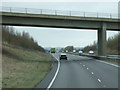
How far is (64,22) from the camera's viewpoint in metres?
43.7

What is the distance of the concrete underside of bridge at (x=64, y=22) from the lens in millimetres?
39500

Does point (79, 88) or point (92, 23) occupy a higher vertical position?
point (92, 23)

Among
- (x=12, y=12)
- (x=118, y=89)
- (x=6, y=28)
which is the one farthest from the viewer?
(x=6, y=28)

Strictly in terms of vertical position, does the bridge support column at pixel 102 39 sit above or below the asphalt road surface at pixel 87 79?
above

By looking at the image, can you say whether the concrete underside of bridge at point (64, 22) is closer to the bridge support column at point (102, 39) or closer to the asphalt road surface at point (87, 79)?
the bridge support column at point (102, 39)

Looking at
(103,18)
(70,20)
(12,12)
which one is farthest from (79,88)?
(103,18)

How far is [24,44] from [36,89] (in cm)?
8183

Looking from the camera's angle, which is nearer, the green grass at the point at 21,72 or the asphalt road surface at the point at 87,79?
the asphalt road surface at the point at 87,79

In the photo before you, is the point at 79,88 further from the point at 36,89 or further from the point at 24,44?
the point at 24,44

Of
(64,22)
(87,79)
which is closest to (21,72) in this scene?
(87,79)

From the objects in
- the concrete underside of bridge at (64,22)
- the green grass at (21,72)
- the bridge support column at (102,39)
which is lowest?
the green grass at (21,72)

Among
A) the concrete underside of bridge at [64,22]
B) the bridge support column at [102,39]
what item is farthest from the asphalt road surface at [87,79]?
the bridge support column at [102,39]

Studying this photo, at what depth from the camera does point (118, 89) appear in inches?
472

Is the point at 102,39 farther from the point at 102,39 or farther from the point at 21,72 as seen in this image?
the point at 21,72
